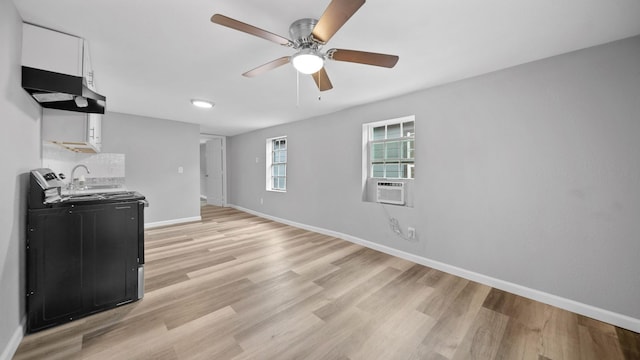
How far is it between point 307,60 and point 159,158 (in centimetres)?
466

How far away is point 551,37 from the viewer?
178cm

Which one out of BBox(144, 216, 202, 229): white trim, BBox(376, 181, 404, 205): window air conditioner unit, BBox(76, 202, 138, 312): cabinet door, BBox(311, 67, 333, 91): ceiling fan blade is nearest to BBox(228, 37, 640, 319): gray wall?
BBox(376, 181, 404, 205): window air conditioner unit

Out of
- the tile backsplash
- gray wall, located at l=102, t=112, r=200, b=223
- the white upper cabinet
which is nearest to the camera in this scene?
the white upper cabinet

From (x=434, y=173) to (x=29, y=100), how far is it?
3.92 meters

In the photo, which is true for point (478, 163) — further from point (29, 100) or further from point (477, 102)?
point (29, 100)

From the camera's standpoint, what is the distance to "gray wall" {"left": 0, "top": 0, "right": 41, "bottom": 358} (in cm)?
130

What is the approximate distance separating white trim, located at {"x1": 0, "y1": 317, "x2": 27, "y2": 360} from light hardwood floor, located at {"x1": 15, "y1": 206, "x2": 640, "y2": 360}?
0.05 meters

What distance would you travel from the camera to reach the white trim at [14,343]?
1327 mm

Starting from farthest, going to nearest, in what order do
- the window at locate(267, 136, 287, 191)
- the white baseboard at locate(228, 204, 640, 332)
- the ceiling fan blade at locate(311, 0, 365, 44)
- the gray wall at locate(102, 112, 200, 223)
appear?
the window at locate(267, 136, 287, 191) → the gray wall at locate(102, 112, 200, 223) → the white baseboard at locate(228, 204, 640, 332) → the ceiling fan blade at locate(311, 0, 365, 44)

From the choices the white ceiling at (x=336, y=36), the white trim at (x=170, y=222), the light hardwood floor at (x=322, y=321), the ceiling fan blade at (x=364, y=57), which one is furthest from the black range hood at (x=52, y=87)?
the white trim at (x=170, y=222)

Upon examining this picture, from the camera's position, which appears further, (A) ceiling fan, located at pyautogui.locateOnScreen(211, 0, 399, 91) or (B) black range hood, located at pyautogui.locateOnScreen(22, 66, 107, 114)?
(B) black range hood, located at pyautogui.locateOnScreen(22, 66, 107, 114)

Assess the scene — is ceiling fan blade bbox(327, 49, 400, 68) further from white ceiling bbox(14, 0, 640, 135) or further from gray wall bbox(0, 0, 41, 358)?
gray wall bbox(0, 0, 41, 358)

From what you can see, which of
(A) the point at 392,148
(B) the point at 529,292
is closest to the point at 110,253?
(A) the point at 392,148

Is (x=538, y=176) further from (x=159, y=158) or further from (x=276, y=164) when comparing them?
(x=159, y=158)
